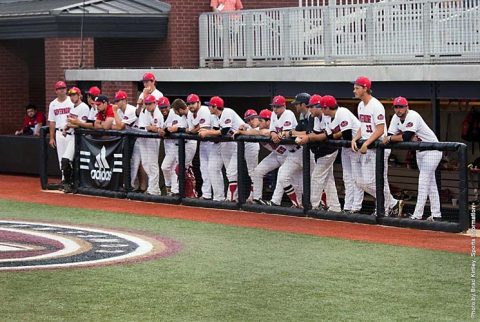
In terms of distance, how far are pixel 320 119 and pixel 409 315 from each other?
23.9ft

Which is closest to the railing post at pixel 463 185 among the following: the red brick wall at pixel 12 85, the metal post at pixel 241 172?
the metal post at pixel 241 172

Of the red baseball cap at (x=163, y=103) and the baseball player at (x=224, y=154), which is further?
the red baseball cap at (x=163, y=103)

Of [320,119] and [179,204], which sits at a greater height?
[320,119]

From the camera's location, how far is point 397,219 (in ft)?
52.9

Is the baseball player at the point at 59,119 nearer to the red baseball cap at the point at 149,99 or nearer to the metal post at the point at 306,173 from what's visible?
the red baseball cap at the point at 149,99

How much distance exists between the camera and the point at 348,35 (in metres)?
20.9

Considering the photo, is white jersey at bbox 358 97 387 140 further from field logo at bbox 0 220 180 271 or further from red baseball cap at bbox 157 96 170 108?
red baseball cap at bbox 157 96 170 108

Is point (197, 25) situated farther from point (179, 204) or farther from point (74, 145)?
point (179, 204)

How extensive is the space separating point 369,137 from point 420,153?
2.60ft

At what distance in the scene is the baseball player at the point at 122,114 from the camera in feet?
66.8

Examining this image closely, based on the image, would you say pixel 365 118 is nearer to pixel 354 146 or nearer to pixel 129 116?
pixel 354 146

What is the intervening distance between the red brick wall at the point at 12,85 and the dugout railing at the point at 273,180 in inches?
263

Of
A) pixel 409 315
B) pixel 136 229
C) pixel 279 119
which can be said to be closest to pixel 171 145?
pixel 279 119

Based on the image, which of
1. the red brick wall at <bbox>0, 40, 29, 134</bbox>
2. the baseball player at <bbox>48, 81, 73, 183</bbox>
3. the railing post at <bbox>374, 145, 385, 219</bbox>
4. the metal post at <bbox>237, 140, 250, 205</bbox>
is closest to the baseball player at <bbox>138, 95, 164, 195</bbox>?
the metal post at <bbox>237, 140, 250, 205</bbox>
